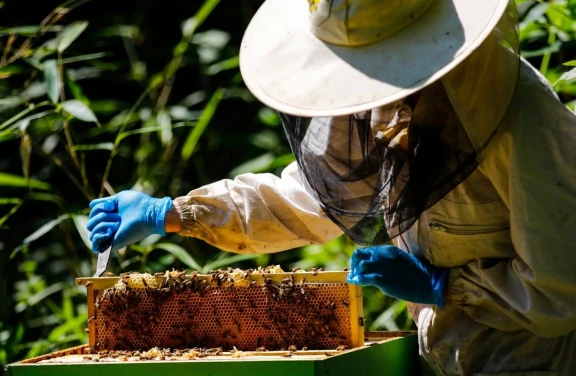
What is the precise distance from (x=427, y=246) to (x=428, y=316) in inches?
8.0

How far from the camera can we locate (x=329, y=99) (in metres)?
2.02

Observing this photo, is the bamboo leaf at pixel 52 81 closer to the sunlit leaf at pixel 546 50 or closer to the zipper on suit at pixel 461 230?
the sunlit leaf at pixel 546 50

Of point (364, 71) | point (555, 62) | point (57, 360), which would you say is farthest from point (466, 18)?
point (555, 62)

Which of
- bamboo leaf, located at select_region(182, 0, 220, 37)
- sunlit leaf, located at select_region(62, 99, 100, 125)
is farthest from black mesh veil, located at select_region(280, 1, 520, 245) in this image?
bamboo leaf, located at select_region(182, 0, 220, 37)

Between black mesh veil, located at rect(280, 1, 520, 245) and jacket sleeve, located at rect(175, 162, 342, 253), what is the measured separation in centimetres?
28

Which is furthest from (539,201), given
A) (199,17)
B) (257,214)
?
(199,17)

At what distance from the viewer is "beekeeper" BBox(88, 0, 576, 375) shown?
2.05 metres

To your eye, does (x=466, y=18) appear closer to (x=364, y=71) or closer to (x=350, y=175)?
(x=364, y=71)

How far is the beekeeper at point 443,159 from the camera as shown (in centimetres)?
205

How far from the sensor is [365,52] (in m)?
2.08

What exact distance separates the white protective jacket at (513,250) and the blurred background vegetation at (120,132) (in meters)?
1.35

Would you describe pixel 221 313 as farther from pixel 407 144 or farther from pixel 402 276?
pixel 407 144

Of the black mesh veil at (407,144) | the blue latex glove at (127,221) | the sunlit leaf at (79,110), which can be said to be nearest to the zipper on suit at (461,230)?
the black mesh veil at (407,144)

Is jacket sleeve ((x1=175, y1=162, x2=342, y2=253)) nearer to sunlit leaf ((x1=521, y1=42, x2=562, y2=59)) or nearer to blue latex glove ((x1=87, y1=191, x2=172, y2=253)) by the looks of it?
blue latex glove ((x1=87, y1=191, x2=172, y2=253))
